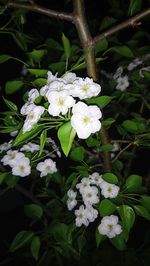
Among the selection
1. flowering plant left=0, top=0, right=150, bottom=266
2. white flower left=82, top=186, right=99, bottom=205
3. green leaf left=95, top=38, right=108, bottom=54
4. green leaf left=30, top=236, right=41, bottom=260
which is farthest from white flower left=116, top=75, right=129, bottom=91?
green leaf left=30, top=236, right=41, bottom=260

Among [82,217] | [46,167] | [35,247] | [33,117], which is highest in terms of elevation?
[33,117]

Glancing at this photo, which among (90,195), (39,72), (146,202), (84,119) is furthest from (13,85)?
(146,202)

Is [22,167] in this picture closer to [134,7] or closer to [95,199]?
[95,199]

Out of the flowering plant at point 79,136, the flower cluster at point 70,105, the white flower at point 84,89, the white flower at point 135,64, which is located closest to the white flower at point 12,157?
the flowering plant at point 79,136

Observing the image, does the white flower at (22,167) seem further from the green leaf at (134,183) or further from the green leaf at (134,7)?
the green leaf at (134,7)

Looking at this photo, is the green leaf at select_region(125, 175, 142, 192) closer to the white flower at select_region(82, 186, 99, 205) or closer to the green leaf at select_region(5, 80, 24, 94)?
the white flower at select_region(82, 186, 99, 205)

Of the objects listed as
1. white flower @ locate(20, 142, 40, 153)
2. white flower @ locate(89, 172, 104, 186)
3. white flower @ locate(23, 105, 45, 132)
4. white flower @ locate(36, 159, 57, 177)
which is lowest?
white flower @ locate(89, 172, 104, 186)
